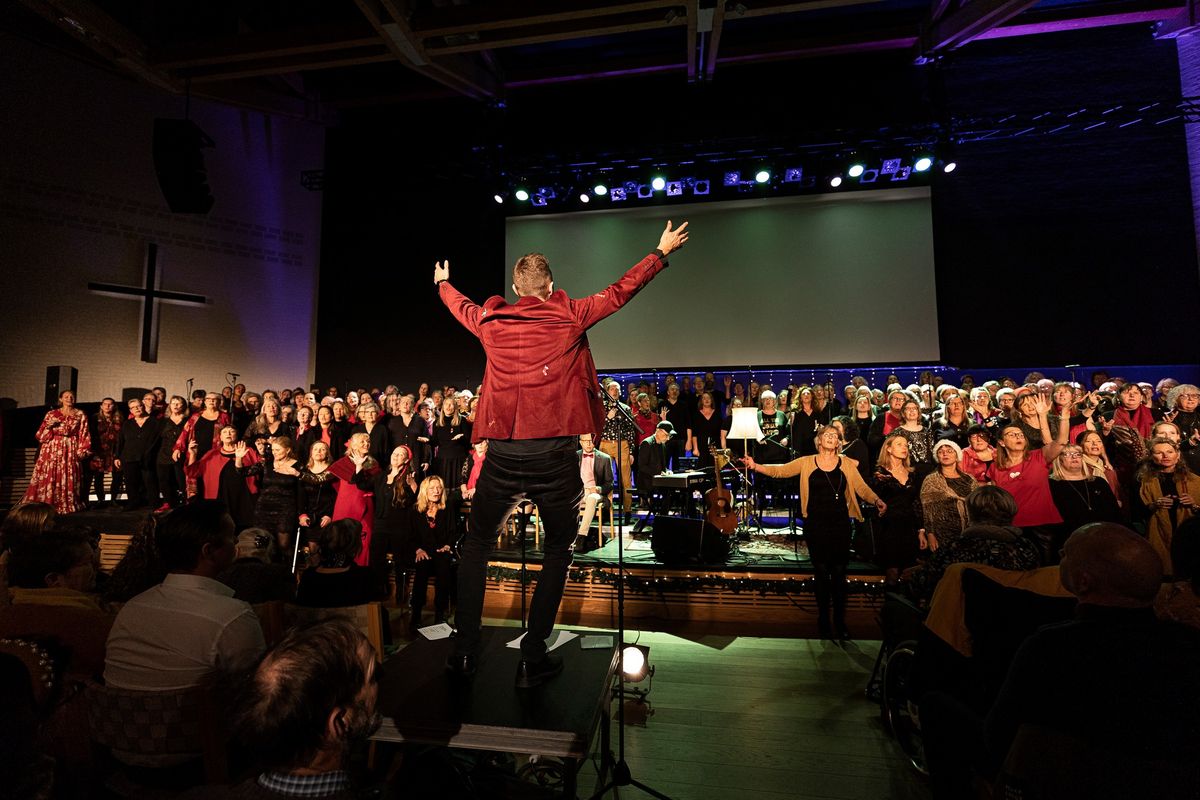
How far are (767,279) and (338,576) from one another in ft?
28.9

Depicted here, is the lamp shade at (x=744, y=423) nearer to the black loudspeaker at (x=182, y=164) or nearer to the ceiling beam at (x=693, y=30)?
the ceiling beam at (x=693, y=30)

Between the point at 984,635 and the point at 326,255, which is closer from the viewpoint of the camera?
the point at 984,635

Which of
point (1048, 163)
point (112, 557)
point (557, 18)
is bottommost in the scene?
point (112, 557)

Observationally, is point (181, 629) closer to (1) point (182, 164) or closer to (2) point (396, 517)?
(2) point (396, 517)

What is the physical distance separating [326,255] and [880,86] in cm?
1074

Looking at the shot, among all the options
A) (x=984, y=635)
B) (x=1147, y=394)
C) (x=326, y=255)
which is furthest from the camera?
(x=326, y=255)

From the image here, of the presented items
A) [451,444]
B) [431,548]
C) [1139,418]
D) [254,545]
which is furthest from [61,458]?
[1139,418]

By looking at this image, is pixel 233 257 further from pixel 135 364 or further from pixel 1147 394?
pixel 1147 394

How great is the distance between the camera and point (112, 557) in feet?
23.1

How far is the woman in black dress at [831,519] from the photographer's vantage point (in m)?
4.93

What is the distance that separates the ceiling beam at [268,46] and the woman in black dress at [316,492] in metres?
6.18

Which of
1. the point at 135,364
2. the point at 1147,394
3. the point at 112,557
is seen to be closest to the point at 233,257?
the point at 135,364

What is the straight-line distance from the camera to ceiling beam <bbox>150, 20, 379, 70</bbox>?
329 inches

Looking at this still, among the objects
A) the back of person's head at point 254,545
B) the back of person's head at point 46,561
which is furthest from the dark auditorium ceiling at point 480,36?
the back of person's head at point 46,561
